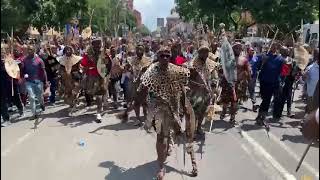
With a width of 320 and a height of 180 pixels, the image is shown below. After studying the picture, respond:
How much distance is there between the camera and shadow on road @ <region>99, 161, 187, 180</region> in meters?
7.11

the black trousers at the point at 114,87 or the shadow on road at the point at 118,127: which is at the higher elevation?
the black trousers at the point at 114,87

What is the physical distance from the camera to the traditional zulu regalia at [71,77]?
12.5 m

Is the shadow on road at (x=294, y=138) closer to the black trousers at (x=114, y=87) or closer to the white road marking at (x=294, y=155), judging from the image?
the white road marking at (x=294, y=155)

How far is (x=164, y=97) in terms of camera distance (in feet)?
21.8

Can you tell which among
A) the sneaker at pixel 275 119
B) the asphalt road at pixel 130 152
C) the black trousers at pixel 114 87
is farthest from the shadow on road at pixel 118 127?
the sneaker at pixel 275 119

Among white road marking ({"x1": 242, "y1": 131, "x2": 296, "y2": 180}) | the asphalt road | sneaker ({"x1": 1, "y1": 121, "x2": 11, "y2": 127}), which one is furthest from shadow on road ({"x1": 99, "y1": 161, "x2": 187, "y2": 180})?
sneaker ({"x1": 1, "y1": 121, "x2": 11, "y2": 127})

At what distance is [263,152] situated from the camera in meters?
8.58

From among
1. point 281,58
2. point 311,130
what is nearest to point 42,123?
point 281,58

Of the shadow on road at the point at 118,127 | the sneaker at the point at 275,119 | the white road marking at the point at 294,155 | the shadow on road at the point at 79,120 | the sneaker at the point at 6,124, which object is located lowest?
the sneaker at the point at 275,119

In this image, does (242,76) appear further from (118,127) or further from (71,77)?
(71,77)

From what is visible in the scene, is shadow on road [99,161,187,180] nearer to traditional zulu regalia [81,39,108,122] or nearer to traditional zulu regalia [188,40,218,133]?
traditional zulu regalia [188,40,218,133]

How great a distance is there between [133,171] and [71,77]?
576cm

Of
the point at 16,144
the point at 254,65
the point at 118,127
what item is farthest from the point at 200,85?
the point at 254,65

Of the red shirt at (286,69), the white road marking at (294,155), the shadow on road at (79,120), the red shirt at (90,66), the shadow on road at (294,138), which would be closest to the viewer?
the white road marking at (294,155)
